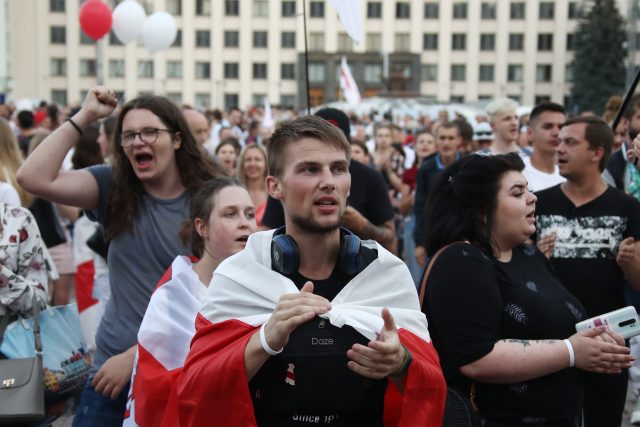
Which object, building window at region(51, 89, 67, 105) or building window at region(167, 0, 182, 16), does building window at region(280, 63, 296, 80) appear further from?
building window at region(51, 89, 67, 105)

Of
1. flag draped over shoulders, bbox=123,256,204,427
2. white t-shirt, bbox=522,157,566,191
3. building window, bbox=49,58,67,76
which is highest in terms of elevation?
building window, bbox=49,58,67,76

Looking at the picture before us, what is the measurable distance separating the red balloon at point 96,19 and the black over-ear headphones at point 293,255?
14548 mm

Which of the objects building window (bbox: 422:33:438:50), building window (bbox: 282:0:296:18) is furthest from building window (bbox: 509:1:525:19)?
building window (bbox: 282:0:296:18)

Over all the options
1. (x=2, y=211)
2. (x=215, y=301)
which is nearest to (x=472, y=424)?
(x=215, y=301)

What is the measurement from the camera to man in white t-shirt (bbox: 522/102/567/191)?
6.37 metres

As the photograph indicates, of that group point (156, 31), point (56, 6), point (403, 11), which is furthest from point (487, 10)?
point (156, 31)

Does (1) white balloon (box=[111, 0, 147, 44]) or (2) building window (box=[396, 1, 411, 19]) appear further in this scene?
(2) building window (box=[396, 1, 411, 19])

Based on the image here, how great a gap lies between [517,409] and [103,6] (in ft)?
48.3

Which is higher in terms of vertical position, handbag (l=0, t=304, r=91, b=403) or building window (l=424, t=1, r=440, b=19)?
building window (l=424, t=1, r=440, b=19)

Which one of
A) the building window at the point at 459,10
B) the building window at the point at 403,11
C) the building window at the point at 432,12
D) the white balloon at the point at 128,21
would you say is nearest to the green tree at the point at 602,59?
the building window at the point at 459,10

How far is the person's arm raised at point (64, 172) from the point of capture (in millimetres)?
4062

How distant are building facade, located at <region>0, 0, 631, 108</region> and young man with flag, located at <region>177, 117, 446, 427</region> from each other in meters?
77.2

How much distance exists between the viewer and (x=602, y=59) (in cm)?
6581

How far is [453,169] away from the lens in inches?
153
